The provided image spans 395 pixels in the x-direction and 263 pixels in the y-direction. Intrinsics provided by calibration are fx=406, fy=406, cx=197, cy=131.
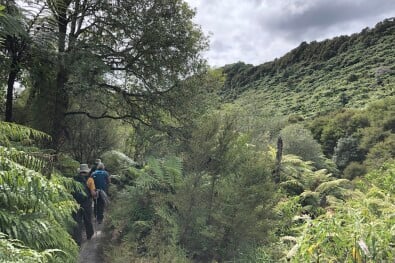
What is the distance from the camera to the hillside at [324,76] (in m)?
39.4

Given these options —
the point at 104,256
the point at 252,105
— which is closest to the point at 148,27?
the point at 104,256

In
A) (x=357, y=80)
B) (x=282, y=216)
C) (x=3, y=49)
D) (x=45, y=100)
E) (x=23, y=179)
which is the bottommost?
(x=282, y=216)

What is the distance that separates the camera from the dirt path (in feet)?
24.1

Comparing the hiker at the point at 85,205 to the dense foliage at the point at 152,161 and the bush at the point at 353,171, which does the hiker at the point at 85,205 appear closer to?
the dense foliage at the point at 152,161

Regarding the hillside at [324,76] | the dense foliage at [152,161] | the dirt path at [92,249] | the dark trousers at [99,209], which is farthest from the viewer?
the hillside at [324,76]

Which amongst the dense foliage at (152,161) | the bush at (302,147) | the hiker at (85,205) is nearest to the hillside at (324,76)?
the bush at (302,147)

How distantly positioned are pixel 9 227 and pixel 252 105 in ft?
80.3

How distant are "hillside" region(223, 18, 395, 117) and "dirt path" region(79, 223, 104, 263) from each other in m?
22.2

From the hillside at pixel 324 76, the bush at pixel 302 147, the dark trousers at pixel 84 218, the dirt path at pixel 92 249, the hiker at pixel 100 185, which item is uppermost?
the hillside at pixel 324 76

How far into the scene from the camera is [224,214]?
24.3 feet

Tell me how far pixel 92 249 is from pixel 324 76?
4519 cm

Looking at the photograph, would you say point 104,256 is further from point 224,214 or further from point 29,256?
point 29,256

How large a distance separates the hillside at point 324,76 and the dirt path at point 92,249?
2216cm

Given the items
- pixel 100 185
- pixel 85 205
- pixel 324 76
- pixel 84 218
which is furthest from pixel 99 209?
pixel 324 76
